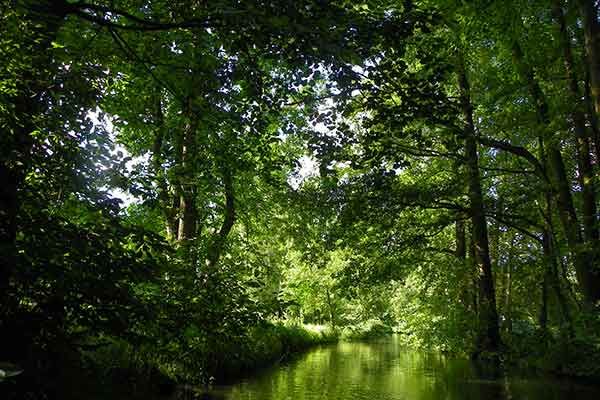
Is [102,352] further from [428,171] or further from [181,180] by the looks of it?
[428,171]

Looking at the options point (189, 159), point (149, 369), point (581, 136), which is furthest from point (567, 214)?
point (149, 369)

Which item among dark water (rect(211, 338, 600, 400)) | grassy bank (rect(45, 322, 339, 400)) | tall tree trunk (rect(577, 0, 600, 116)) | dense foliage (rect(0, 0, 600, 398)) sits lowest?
dark water (rect(211, 338, 600, 400))

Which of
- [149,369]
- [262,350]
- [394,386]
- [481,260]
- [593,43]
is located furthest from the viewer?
[481,260]

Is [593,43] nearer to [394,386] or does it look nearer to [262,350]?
[394,386]

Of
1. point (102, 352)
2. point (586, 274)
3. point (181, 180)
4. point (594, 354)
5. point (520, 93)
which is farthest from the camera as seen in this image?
point (520, 93)

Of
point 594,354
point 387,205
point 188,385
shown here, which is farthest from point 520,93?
point 188,385

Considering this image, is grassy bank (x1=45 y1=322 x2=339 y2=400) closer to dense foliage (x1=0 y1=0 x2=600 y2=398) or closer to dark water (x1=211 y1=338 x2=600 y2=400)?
dense foliage (x1=0 y1=0 x2=600 y2=398)

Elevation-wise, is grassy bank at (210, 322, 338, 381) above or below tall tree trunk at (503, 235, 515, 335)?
below

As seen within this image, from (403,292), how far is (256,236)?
1473 cm

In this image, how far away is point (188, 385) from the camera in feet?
36.3

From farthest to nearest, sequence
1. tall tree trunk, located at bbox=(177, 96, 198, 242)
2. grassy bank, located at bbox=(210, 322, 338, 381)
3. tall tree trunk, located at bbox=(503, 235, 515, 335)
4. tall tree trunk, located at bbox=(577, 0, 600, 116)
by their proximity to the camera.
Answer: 1. tall tree trunk, located at bbox=(503, 235, 515, 335)
2. grassy bank, located at bbox=(210, 322, 338, 381)
3. tall tree trunk, located at bbox=(577, 0, 600, 116)
4. tall tree trunk, located at bbox=(177, 96, 198, 242)

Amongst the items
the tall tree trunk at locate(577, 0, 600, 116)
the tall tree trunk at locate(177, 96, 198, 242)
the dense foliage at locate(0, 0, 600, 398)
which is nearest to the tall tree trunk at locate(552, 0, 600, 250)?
the dense foliage at locate(0, 0, 600, 398)

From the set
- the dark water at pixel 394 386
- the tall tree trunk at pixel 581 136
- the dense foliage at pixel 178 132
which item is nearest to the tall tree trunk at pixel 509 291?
the dark water at pixel 394 386

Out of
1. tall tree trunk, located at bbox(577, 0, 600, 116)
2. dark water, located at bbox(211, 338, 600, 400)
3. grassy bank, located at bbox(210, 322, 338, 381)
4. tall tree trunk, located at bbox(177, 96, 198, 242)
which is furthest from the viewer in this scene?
grassy bank, located at bbox(210, 322, 338, 381)
